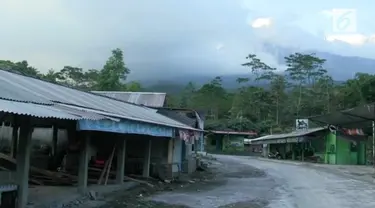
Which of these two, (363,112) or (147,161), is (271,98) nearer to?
(363,112)

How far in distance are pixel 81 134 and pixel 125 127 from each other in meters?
2.88

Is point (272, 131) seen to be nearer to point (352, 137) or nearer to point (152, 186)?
point (352, 137)

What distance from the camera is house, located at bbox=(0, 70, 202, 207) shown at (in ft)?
33.1

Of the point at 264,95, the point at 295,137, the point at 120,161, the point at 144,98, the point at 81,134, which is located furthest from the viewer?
the point at 264,95

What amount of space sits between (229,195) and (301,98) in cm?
5630

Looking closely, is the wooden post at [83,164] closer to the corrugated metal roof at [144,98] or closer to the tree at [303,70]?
the corrugated metal roof at [144,98]

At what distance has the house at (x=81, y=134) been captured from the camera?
10.1 m

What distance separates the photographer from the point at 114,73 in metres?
51.3

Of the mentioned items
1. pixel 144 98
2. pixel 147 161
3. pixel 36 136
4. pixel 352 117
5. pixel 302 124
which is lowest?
pixel 147 161

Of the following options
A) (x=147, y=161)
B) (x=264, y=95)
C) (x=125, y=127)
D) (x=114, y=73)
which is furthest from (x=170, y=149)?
(x=264, y=95)

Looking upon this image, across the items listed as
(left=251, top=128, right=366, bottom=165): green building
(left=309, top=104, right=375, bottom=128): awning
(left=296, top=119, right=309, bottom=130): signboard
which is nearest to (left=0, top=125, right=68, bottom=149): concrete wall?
(left=309, top=104, right=375, bottom=128): awning

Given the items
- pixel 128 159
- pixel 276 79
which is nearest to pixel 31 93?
pixel 128 159

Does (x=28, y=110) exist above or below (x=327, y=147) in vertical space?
above

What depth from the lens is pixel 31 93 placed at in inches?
437
